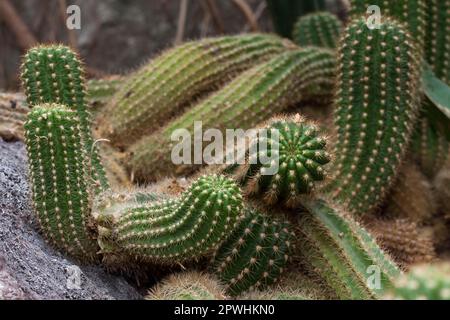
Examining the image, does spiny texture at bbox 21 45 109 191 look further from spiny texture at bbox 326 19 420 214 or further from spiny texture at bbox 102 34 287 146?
spiny texture at bbox 326 19 420 214

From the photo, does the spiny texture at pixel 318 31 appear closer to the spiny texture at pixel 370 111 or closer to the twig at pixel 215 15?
the spiny texture at pixel 370 111

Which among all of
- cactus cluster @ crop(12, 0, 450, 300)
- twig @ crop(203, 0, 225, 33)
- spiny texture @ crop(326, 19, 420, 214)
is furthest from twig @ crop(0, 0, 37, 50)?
spiny texture @ crop(326, 19, 420, 214)

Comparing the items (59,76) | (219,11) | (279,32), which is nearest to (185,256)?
(59,76)

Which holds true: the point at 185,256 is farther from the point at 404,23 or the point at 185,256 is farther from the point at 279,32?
the point at 279,32

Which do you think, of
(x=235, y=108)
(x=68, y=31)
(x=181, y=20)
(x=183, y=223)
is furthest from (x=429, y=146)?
(x=68, y=31)

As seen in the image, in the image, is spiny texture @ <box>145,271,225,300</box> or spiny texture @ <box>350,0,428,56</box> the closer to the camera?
spiny texture @ <box>145,271,225,300</box>

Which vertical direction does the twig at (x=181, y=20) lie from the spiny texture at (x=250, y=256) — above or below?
above

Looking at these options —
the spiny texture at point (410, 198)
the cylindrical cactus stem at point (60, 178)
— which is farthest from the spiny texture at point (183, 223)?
the spiny texture at point (410, 198)

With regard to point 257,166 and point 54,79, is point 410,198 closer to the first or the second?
point 257,166

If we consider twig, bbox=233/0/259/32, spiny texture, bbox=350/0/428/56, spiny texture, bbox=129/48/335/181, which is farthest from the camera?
twig, bbox=233/0/259/32
